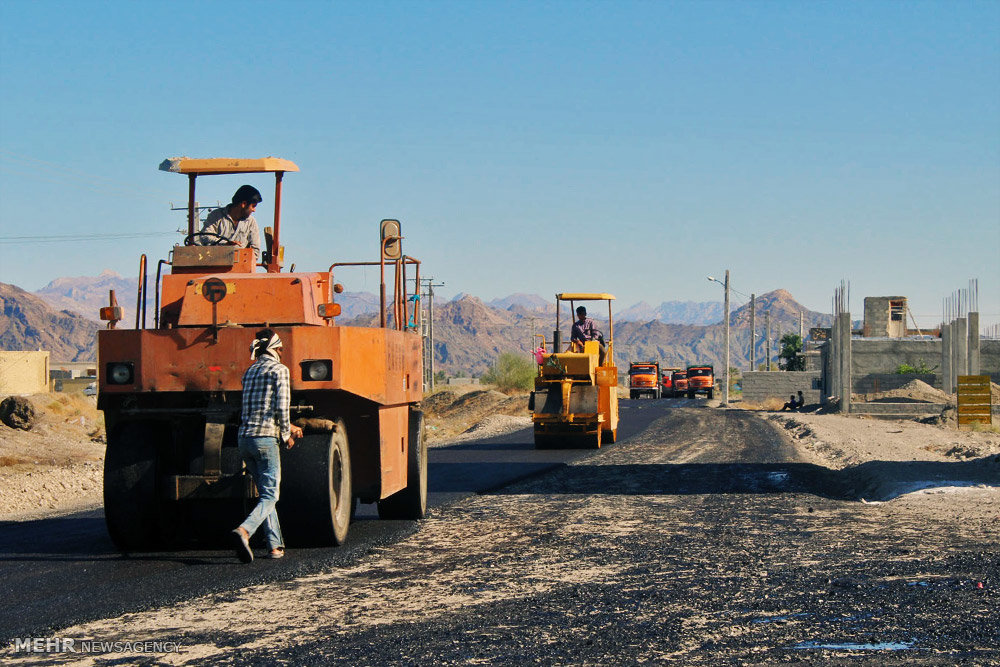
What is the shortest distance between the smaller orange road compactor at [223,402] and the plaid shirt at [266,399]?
1.13ft

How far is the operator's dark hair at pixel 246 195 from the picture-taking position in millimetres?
10023

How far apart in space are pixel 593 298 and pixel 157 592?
1806 cm

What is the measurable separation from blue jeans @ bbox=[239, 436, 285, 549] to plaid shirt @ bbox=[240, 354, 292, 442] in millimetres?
74

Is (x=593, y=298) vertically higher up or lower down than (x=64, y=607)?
higher up

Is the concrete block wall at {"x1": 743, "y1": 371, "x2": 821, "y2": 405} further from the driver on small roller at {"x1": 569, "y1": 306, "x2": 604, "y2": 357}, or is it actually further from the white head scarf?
the white head scarf

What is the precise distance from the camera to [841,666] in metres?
5.50

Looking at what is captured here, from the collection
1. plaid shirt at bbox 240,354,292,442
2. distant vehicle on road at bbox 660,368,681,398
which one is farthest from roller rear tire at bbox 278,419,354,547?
distant vehicle on road at bbox 660,368,681,398

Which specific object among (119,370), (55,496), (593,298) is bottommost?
(55,496)

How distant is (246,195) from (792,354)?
88.4 m

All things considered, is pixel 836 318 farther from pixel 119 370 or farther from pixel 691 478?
pixel 119 370

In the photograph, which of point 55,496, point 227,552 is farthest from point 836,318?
point 227,552

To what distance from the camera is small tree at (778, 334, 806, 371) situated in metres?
87.4

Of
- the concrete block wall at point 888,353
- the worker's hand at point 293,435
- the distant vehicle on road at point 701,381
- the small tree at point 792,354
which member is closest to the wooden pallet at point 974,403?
the concrete block wall at point 888,353

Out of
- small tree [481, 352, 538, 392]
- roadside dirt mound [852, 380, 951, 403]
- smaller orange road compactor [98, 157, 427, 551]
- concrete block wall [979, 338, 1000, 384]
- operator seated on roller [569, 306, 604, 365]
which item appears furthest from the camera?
small tree [481, 352, 538, 392]
